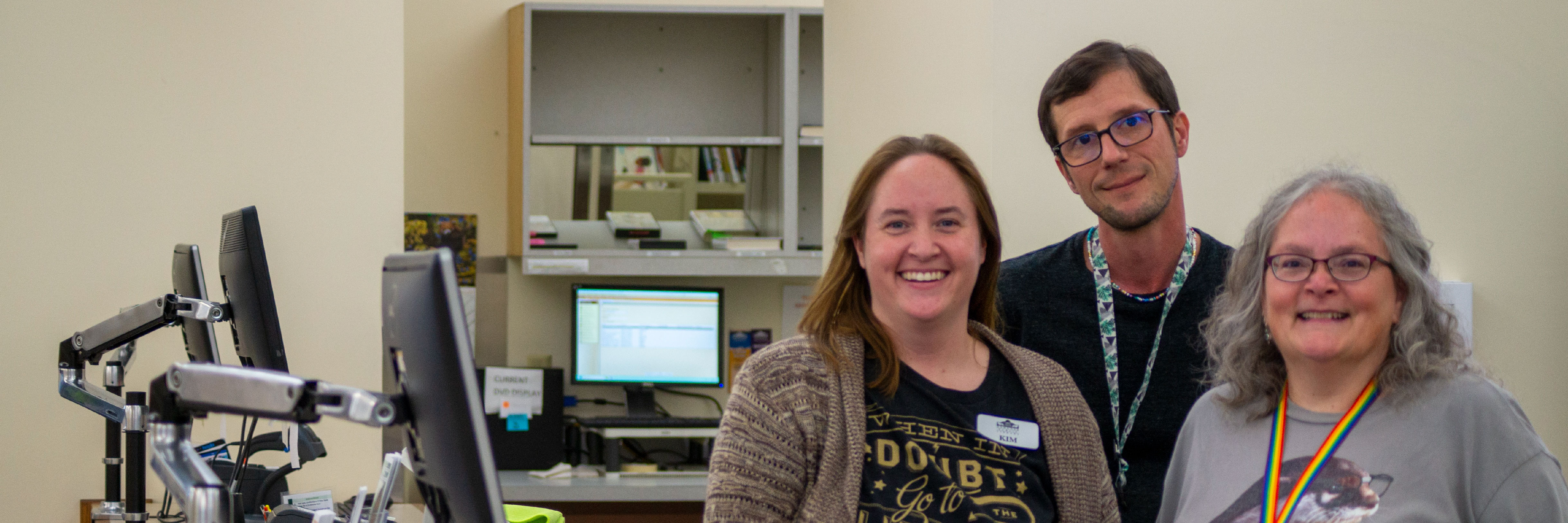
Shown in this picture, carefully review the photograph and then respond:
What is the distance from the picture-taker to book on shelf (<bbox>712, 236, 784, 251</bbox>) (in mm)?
4121

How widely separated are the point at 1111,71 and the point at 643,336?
288 centimetres

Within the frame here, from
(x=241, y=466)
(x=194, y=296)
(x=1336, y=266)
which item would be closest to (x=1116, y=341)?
(x=1336, y=266)

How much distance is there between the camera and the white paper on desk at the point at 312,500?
7.92 feet

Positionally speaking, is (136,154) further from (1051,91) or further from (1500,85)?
(1500,85)

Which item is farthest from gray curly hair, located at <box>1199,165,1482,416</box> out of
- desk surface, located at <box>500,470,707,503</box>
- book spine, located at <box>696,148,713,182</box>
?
book spine, located at <box>696,148,713,182</box>

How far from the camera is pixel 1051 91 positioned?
1681 mm

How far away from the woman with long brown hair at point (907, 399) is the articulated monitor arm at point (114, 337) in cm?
104

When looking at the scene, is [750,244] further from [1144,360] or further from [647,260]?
[1144,360]

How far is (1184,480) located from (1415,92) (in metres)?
1.33

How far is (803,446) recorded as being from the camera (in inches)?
47.8

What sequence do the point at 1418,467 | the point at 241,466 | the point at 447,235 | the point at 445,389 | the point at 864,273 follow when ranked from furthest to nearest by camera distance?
the point at 447,235 < the point at 241,466 < the point at 864,273 < the point at 1418,467 < the point at 445,389

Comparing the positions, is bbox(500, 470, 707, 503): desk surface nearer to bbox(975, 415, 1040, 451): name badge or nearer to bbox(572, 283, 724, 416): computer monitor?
bbox(572, 283, 724, 416): computer monitor

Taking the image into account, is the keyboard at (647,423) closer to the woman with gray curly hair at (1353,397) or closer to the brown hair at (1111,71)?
the brown hair at (1111,71)

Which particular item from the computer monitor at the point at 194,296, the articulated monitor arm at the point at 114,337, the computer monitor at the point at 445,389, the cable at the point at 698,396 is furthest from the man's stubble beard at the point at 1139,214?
the cable at the point at 698,396
